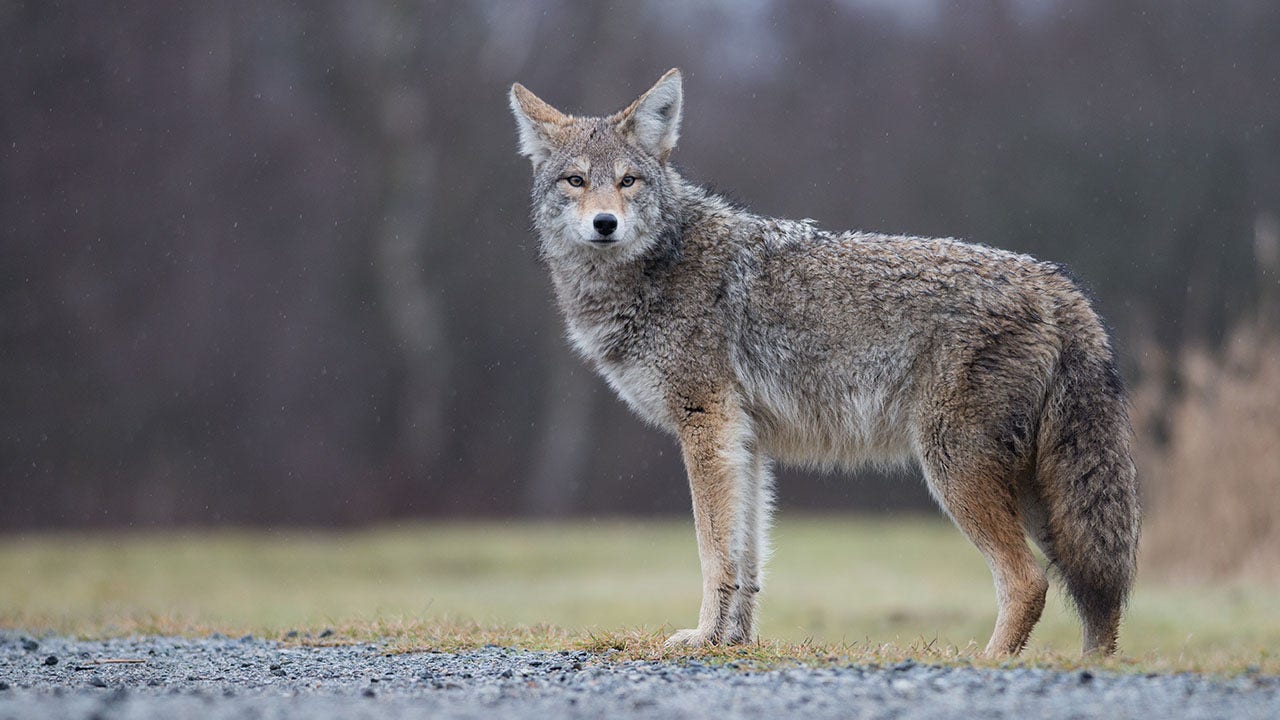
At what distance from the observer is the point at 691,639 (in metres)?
5.68

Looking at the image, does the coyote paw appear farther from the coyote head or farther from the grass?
the coyote head

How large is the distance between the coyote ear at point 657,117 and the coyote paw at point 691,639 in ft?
8.00

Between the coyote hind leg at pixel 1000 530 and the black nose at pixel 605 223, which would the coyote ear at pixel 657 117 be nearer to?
the black nose at pixel 605 223

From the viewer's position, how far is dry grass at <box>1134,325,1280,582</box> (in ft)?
37.8

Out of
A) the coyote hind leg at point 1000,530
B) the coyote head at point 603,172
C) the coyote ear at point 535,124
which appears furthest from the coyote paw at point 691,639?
the coyote ear at point 535,124

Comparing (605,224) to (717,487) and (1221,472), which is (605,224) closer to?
(717,487)

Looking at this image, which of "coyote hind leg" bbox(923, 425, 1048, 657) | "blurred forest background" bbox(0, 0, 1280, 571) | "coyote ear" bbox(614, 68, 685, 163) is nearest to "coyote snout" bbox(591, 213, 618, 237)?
"coyote ear" bbox(614, 68, 685, 163)

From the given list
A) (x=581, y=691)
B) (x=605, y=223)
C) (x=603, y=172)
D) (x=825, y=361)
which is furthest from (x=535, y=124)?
(x=581, y=691)

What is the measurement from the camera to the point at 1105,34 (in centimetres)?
2339

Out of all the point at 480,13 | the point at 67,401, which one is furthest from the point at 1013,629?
the point at 480,13

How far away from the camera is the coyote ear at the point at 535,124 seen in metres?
6.75

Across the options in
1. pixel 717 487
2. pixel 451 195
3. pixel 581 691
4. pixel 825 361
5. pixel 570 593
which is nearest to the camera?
pixel 581 691

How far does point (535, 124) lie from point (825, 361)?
1.96m

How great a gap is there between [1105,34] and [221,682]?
21838 mm
